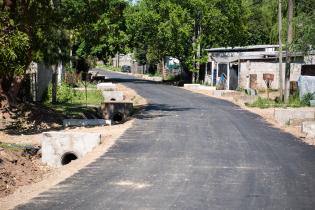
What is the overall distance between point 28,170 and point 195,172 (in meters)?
4.86

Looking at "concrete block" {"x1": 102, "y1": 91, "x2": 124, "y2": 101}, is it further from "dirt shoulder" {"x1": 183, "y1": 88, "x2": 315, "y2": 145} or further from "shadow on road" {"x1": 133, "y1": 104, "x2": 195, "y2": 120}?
"dirt shoulder" {"x1": 183, "y1": 88, "x2": 315, "y2": 145}

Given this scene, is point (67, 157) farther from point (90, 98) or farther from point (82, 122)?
point (90, 98)

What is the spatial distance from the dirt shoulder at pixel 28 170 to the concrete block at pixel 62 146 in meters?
0.35

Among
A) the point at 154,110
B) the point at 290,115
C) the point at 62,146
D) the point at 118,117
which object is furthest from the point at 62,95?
the point at 62,146

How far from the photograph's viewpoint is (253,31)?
70.6 m

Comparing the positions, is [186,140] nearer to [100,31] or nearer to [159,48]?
[100,31]

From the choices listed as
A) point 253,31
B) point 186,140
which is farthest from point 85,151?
point 253,31

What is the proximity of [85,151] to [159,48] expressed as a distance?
39.9 metres

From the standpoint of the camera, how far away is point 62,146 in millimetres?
16828

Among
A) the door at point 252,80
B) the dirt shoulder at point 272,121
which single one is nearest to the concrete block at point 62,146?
the dirt shoulder at point 272,121

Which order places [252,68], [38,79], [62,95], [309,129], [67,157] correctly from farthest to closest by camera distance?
[252,68], [62,95], [38,79], [309,129], [67,157]

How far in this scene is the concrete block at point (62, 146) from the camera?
1677 centimetres

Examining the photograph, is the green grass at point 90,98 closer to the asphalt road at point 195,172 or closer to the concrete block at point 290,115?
the asphalt road at point 195,172

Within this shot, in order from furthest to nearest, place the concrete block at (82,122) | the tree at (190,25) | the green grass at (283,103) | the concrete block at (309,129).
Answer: the tree at (190,25), the green grass at (283,103), the concrete block at (82,122), the concrete block at (309,129)
